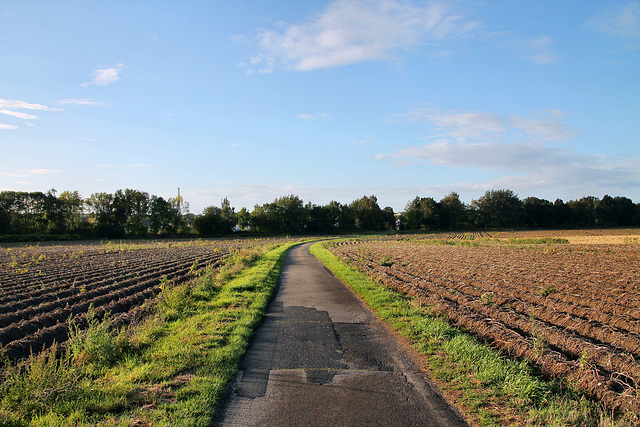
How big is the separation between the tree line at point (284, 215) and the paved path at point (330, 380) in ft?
256

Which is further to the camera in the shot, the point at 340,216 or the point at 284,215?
the point at 340,216

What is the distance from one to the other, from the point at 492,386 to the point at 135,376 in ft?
17.8

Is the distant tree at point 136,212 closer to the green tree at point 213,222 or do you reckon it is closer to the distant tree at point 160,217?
the distant tree at point 160,217

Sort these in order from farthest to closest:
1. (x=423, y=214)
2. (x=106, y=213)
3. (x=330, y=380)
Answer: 1. (x=423, y=214)
2. (x=106, y=213)
3. (x=330, y=380)

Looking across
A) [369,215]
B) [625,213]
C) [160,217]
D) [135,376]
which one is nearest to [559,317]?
[135,376]

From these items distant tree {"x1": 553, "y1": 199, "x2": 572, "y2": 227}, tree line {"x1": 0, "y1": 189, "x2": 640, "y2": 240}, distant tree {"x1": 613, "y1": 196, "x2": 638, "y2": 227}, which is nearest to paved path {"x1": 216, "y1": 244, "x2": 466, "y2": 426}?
tree line {"x1": 0, "y1": 189, "x2": 640, "y2": 240}

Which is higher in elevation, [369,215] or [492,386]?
[369,215]

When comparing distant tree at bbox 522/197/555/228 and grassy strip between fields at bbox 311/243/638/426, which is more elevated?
distant tree at bbox 522/197/555/228

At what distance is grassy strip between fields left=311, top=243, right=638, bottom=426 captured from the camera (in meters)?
4.15

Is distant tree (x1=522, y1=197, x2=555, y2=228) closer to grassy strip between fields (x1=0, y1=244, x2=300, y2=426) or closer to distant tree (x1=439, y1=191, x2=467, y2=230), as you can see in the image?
distant tree (x1=439, y1=191, x2=467, y2=230)

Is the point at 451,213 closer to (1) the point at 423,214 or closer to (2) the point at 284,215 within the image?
(1) the point at 423,214

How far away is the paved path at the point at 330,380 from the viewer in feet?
14.0

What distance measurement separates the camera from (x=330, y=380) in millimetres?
5340

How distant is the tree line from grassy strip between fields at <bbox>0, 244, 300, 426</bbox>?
250 feet
